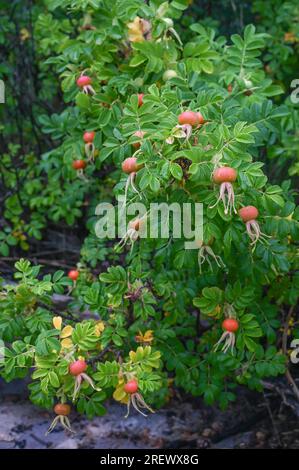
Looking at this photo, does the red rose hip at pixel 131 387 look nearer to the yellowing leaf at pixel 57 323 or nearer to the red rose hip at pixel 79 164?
the yellowing leaf at pixel 57 323

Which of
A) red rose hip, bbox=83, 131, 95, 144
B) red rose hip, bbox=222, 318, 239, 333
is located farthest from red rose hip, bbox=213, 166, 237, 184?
red rose hip, bbox=83, 131, 95, 144

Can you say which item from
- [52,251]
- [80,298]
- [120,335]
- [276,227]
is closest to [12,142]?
[52,251]

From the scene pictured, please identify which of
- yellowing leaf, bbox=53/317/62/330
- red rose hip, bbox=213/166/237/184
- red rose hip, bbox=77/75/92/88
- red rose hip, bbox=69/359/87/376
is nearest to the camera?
red rose hip, bbox=213/166/237/184

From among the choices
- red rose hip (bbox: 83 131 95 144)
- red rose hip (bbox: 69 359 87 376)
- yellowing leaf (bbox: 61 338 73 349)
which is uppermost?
red rose hip (bbox: 83 131 95 144)

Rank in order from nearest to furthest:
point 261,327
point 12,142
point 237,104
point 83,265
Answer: point 237,104 < point 261,327 < point 83,265 < point 12,142

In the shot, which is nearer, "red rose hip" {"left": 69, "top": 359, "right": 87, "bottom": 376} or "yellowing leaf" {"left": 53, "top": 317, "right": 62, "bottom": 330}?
"red rose hip" {"left": 69, "top": 359, "right": 87, "bottom": 376}

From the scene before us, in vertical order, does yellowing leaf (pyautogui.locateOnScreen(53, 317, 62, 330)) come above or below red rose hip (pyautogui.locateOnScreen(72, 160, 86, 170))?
below

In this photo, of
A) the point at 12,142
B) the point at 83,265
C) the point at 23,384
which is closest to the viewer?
the point at 83,265

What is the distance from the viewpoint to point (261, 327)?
266cm

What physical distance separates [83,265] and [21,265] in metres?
0.63

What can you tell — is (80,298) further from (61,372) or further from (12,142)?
(12,142)

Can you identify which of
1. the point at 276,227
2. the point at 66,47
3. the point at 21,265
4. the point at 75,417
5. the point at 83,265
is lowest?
the point at 75,417

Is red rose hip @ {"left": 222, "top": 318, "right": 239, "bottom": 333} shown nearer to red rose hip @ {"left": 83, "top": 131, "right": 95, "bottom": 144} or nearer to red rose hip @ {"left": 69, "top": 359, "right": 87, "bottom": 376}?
red rose hip @ {"left": 69, "top": 359, "right": 87, "bottom": 376}

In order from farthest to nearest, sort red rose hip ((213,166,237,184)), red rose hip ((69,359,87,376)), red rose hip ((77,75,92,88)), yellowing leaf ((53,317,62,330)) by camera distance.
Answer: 1. red rose hip ((77,75,92,88))
2. yellowing leaf ((53,317,62,330))
3. red rose hip ((69,359,87,376))
4. red rose hip ((213,166,237,184))
